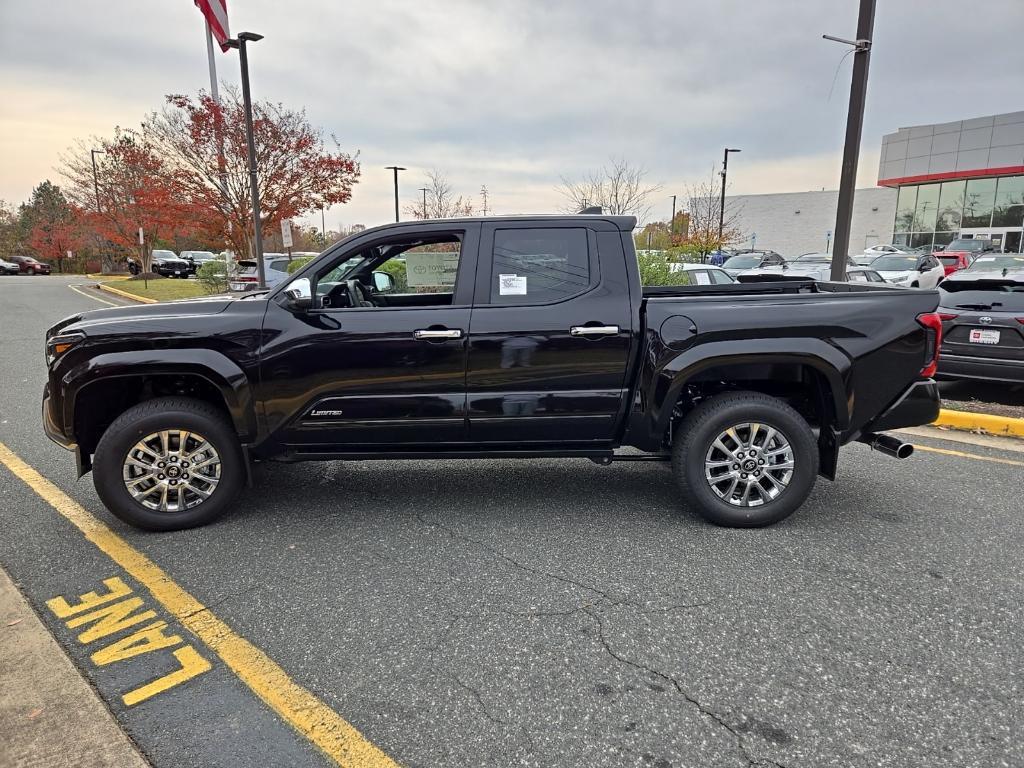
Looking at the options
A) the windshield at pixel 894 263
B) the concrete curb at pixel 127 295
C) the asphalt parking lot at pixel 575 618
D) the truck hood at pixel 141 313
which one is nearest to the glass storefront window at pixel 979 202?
the windshield at pixel 894 263

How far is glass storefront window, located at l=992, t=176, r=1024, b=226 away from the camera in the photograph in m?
36.8

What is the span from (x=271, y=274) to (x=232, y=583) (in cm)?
1490

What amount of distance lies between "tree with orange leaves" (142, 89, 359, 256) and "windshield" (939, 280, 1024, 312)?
53.4ft

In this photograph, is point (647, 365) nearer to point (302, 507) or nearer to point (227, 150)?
point (302, 507)

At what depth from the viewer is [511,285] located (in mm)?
3977

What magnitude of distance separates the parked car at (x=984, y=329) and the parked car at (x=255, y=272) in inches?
566

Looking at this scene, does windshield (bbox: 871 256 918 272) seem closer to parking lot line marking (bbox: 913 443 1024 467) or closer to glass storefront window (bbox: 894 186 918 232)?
parking lot line marking (bbox: 913 443 1024 467)

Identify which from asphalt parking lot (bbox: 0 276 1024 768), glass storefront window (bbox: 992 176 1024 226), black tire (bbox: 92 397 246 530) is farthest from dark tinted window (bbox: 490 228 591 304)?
glass storefront window (bbox: 992 176 1024 226)

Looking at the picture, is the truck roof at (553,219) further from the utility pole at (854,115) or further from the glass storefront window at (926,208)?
the glass storefront window at (926,208)

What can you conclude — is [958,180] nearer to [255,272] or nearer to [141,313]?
[255,272]

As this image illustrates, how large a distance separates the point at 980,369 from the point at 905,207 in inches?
1720

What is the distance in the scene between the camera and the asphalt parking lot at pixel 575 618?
90.9 inches

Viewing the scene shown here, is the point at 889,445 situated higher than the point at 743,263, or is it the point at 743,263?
the point at 743,263

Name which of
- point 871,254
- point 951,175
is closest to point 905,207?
point 951,175
